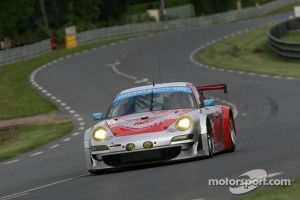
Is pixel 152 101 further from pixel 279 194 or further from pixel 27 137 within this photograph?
pixel 27 137

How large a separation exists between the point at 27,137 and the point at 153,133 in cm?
1394

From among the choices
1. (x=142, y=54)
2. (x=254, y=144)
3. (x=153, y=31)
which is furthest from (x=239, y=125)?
(x=153, y=31)

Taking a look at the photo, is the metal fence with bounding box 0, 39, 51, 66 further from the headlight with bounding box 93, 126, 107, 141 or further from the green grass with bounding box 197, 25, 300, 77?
the headlight with bounding box 93, 126, 107, 141

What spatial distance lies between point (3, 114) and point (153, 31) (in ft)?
169

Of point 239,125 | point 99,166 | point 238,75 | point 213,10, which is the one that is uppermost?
point 99,166

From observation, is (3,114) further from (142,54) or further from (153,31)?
(153,31)

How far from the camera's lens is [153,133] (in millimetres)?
13883

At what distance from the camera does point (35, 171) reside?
670 inches

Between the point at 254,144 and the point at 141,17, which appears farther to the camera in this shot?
the point at 141,17

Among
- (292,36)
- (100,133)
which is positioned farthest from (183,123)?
(292,36)

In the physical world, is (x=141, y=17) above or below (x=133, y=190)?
below

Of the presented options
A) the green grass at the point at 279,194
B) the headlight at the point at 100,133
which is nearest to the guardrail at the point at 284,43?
the headlight at the point at 100,133

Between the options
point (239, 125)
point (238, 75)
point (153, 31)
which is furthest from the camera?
point (153, 31)

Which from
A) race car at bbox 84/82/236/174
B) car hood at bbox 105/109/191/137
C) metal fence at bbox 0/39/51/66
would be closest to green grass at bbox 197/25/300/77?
metal fence at bbox 0/39/51/66
